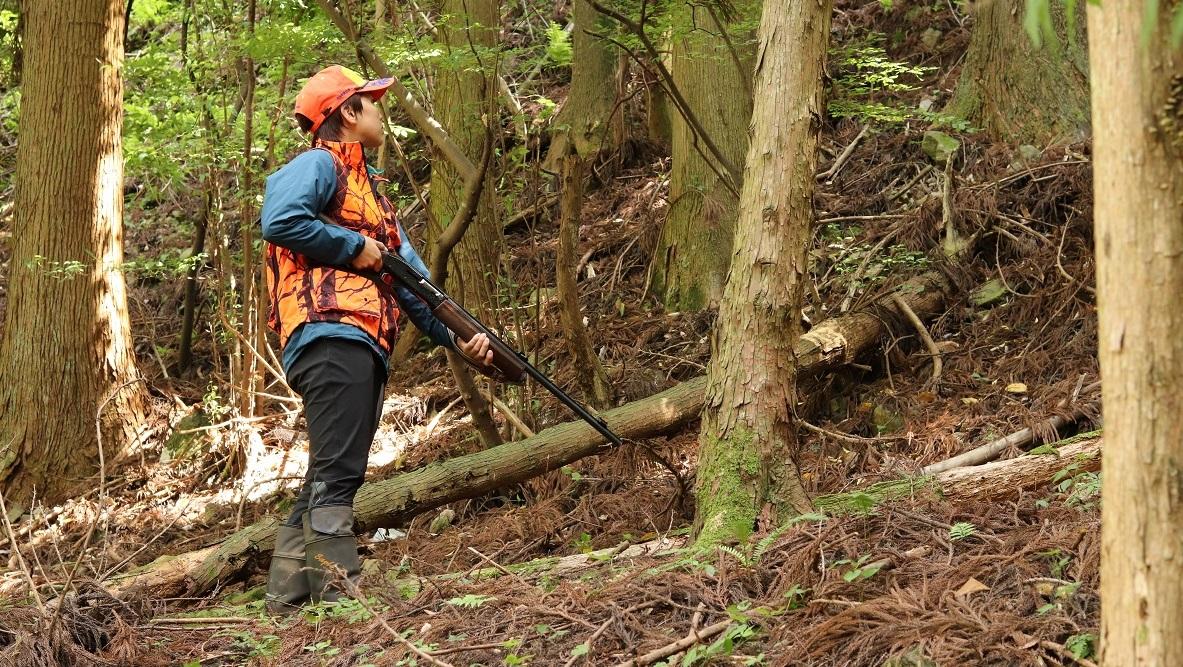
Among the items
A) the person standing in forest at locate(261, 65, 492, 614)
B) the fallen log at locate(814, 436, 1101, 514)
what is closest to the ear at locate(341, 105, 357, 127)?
the person standing in forest at locate(261, 65, 492, 614)

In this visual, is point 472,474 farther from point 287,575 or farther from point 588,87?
point 588,87

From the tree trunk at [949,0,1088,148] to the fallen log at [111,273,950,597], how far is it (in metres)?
2.71

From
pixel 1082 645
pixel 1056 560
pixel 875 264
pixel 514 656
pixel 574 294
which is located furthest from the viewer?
pixel 875 264

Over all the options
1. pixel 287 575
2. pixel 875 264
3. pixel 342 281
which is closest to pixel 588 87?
pixel 875 264

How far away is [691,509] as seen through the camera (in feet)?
17.7

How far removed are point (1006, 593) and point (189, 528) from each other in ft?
17.8

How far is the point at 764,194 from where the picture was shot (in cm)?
424

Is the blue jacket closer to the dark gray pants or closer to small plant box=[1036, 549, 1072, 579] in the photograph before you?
the dark gray pants

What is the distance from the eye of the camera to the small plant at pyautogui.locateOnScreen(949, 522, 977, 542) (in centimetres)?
371

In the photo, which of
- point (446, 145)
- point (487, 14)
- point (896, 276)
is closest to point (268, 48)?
point (446, 145)

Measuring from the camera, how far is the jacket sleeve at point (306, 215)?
14.1 ft

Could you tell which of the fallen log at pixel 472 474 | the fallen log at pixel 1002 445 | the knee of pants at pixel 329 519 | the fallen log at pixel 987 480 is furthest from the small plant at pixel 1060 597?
the fallen log at pixel 472 474

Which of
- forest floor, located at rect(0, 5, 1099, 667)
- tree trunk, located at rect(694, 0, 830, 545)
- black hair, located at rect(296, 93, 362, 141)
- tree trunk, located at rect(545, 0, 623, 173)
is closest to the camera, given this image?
forest floor, located at rect(0, 5, 1099, 667)

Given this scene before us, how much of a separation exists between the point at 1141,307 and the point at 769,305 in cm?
232
